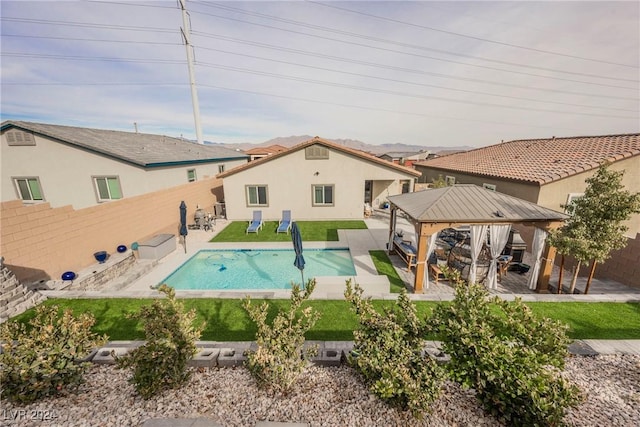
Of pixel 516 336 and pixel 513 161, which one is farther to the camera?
pixel 513 161

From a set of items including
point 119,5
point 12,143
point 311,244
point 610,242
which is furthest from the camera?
point 119,5

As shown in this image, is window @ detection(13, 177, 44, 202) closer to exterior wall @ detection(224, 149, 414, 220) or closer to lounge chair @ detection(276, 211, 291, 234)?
exterior wall @ detection(224, 149, 414, 220)

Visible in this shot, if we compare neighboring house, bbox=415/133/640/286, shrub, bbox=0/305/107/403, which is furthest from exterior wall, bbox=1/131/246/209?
neighboring house, bbox=415/133/640/286

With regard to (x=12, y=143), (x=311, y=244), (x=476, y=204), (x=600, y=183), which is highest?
(x=12, y=143)

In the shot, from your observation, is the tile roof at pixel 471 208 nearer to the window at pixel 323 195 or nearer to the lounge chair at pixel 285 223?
the lounge chair at pixel 285 223

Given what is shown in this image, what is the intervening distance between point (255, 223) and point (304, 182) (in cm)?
443

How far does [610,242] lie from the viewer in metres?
7.96

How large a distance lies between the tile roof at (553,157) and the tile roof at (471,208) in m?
4.27

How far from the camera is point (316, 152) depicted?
696 inches

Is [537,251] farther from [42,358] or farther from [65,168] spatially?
[65,168]

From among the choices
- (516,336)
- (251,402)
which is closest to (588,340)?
(516,336)

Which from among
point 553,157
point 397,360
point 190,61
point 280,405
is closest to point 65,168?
point 280,405

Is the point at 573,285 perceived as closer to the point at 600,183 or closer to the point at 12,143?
the point at 600,183

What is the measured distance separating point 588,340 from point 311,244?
10.8 meters
